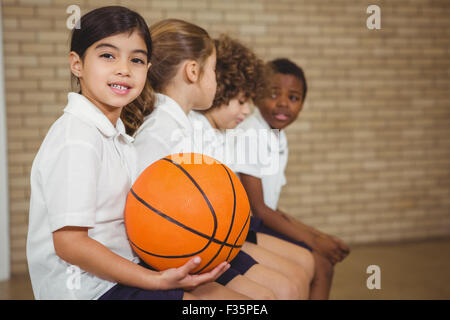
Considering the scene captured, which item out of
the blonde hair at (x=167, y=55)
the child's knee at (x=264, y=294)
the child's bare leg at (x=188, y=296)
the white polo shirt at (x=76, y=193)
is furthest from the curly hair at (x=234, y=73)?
the child's bare leg at (x=188, y=296)

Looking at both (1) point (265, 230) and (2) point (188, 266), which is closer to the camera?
(2) point (188, 266)

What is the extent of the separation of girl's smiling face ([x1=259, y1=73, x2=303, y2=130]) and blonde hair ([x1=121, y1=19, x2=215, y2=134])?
2.06 feet

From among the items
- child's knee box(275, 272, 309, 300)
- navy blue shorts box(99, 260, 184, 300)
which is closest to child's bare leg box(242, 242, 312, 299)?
child's knee box(275, 272, 309, 300)

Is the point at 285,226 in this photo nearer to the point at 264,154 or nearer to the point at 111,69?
the point at 264,154

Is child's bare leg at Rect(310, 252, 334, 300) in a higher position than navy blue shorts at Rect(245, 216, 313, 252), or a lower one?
lower

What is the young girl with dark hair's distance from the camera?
115cm

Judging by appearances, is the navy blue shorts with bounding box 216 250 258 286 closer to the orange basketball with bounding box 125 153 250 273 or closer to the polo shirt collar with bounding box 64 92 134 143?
the orange basketball with bounding box 125 153 250 273

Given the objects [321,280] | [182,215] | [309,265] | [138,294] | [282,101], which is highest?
[282,101]

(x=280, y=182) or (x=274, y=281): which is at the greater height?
(x=280, y=182)

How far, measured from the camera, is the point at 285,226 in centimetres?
215

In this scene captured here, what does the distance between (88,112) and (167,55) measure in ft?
1.84

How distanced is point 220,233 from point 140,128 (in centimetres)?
58

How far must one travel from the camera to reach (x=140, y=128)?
1.60 meters

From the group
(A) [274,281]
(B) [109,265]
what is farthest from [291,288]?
(B) [109,265]
